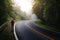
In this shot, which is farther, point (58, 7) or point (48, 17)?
point (48, 17)

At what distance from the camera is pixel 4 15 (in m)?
26.6

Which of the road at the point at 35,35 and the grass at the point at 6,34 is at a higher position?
the road at the point at 35,35

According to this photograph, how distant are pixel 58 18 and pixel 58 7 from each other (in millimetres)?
1833

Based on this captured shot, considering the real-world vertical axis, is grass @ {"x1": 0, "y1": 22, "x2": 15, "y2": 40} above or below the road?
below

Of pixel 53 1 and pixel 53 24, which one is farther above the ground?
pixel 53 1

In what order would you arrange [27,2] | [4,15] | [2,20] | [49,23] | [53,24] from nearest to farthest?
[2,20] → [4,15] → [53,24] → [49,23] → [27,2]

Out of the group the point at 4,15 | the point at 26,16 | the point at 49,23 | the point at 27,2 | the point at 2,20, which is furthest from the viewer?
the point at 27,2

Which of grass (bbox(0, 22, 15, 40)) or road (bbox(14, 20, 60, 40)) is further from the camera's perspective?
road (bbox(14, 20, 60, 40))

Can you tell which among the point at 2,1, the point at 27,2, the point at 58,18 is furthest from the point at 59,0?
the point at 27,2

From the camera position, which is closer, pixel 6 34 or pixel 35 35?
pixel 6 34

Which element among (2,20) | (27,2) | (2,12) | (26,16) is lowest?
(2,20)

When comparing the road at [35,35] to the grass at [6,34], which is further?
the road at [35,35]

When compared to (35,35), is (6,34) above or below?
below

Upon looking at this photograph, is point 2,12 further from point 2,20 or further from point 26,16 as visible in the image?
point 26,16
